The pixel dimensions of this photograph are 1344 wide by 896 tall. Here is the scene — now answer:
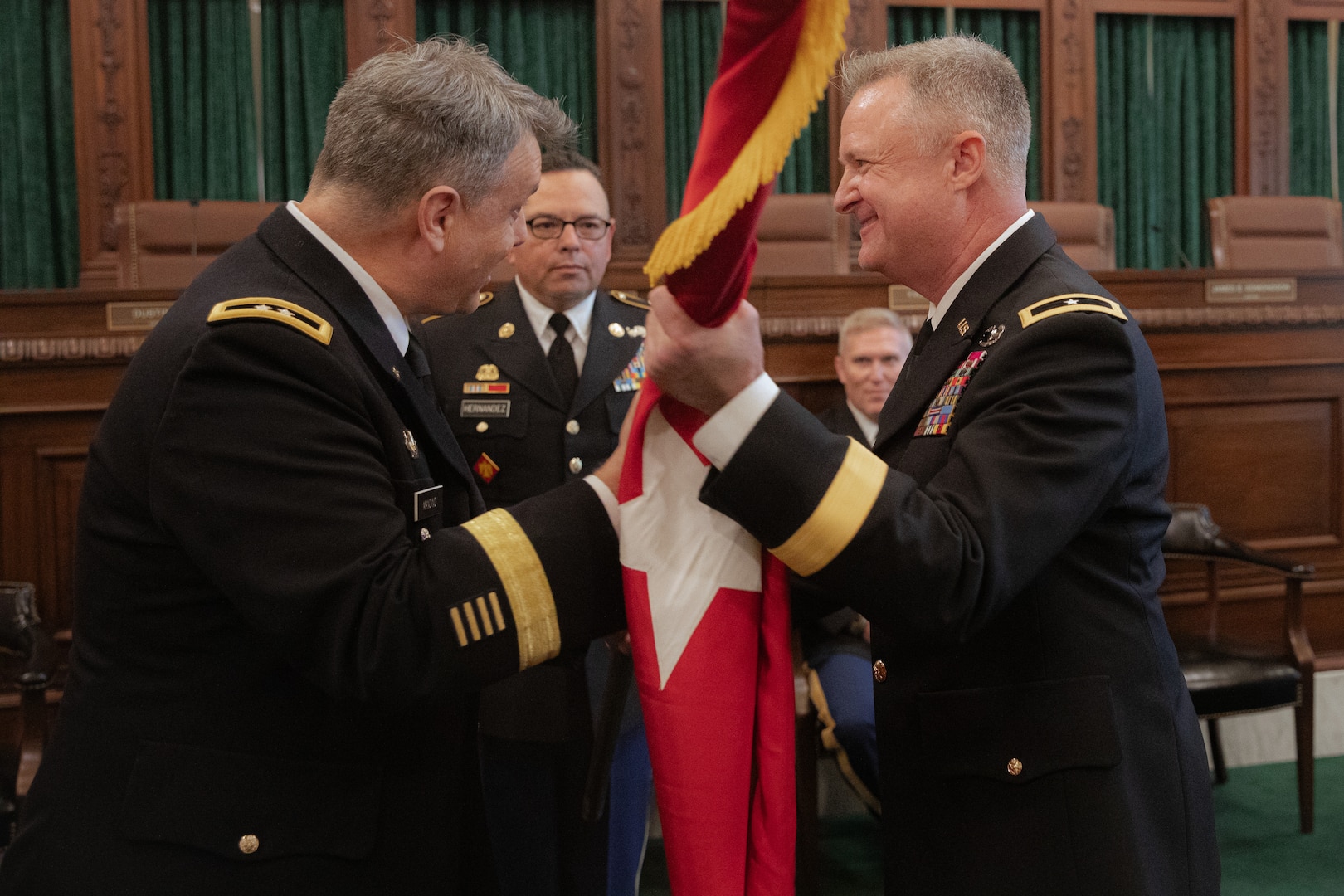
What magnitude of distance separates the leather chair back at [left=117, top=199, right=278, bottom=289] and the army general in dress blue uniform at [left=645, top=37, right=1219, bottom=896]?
3.99m

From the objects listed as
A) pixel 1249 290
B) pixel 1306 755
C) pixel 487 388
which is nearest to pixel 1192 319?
pixel 1249 290

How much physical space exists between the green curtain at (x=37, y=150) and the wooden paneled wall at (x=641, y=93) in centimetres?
22

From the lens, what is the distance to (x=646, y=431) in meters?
1.24

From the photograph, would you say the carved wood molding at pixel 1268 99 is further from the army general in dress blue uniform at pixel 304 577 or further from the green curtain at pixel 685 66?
the army general in dress blue uniform at pixel 304 577

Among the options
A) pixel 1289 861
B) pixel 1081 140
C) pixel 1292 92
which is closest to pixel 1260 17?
pixel 1292 92

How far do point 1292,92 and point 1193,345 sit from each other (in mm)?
4163

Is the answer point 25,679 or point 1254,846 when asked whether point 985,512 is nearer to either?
point 25,679

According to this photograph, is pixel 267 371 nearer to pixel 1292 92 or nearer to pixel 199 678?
pixel 199 678

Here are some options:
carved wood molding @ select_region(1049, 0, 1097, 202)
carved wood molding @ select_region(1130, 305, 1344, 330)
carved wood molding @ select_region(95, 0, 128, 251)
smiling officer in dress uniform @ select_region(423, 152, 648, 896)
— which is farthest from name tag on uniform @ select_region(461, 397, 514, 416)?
carved wood molding @ select_region(1049, 0, 1097, 202)

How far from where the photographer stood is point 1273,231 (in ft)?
19.5

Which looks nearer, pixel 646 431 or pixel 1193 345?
pixel 646 431

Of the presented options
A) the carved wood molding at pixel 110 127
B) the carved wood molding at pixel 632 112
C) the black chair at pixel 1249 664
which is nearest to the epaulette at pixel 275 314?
the black chair at pixel 1249 664

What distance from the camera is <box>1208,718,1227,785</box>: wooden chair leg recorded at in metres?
3.65

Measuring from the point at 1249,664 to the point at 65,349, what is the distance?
3.60 meters
